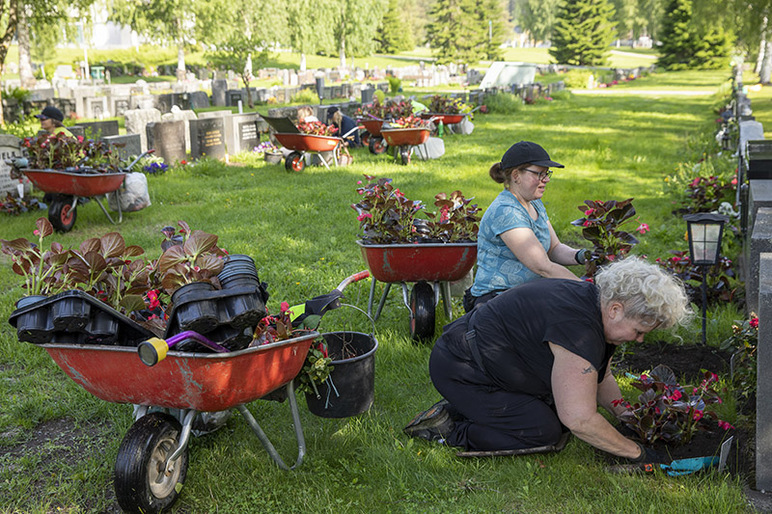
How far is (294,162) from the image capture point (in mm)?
11125

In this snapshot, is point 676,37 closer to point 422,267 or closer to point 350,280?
point 422,267

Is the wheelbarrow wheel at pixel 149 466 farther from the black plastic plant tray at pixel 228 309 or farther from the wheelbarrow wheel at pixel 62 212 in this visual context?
the wheelbarrow wheel at pixel 62 212

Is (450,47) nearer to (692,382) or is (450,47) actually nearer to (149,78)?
(149,78)

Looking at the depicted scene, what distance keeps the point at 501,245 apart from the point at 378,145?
957 centimetres

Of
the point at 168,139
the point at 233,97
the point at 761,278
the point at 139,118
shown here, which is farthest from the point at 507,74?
the point at 761,278

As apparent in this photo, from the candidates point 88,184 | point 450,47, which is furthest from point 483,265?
point 450,47

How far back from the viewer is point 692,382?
3.72 metres

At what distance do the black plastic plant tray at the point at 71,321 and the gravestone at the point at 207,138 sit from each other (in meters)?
9.47

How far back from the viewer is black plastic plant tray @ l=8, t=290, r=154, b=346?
2.44 meters

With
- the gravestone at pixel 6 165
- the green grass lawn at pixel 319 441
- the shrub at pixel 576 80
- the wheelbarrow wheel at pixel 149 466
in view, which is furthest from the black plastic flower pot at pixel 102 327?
the shrub at pixel 576 80

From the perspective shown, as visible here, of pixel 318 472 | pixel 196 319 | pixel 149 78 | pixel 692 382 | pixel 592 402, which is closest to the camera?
pixel 196 319

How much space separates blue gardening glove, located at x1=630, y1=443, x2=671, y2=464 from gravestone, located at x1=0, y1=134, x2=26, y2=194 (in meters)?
7.66

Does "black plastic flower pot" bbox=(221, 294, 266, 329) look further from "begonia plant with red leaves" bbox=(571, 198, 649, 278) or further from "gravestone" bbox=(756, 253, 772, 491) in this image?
"begonia plant with red leaves" bbox=(571, 198, 649, 278)

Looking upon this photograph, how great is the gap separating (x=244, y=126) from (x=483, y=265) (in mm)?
9866
